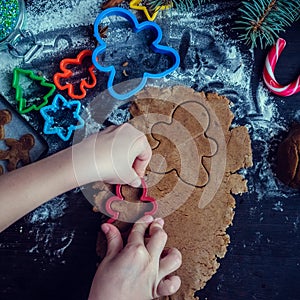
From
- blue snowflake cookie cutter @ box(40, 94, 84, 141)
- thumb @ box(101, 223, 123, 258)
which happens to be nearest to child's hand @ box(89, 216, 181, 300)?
thumb @ box(101, 223, 123, 258)

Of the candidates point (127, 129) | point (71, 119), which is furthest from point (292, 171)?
point (71, 119)

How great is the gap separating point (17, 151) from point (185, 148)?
1.35ft

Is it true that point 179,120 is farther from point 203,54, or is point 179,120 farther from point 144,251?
point 144,251

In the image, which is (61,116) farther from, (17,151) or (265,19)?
(265,19)

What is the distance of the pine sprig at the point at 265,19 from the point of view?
1.25 metres

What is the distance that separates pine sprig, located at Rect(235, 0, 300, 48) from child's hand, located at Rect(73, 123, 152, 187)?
370mm

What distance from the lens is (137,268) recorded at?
1199 millimetres

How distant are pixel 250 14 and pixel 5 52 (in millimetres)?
615

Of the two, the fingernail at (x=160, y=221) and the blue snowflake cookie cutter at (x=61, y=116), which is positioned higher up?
the blue snowflake cookie cutter at (x=61, y=116)

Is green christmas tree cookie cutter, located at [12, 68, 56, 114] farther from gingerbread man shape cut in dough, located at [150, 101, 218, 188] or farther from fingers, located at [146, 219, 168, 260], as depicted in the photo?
fingers, located at [146, 219, 168, 260]

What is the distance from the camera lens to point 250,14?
51.1 inches

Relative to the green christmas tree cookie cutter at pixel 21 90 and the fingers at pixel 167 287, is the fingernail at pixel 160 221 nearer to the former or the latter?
the fingers at pixel 167 287

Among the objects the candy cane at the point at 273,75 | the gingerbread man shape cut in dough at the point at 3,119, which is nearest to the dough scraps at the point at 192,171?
the candy cane at the point at 273,75

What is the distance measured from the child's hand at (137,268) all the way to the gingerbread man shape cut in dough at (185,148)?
0.49 feet
